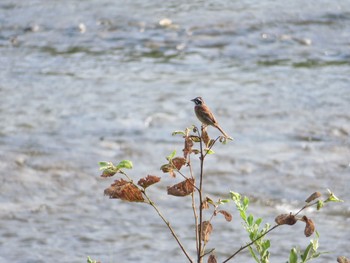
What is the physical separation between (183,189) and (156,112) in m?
4.43

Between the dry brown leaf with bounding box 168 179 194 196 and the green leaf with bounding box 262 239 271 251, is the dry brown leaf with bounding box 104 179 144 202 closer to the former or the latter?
the dry brown leaf with bounding box 168 179 194 196

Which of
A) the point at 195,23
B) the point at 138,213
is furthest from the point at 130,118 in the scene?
the point at 195,23

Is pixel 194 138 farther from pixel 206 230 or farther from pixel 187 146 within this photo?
pixel 206 230

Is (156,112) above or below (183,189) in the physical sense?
above

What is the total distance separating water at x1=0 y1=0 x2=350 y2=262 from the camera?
4.48 metres

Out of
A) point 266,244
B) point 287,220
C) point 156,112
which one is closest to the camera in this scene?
point 287,220

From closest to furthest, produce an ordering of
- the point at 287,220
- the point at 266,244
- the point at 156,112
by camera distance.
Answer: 1. the point at 287,220
2. the point at 266,244
3. the point at 156,112

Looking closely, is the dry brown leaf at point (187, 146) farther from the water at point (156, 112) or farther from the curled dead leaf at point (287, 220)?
the water at point (156, 112)

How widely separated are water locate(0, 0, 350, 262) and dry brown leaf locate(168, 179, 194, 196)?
7.70 feet

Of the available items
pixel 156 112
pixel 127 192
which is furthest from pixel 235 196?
pixel 156 112

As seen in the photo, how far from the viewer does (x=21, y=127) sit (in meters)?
6.02

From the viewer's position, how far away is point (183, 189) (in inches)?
70.6

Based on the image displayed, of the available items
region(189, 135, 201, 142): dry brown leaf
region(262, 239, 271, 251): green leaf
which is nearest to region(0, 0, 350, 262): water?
region(262, 239, 271, 251): green leaf

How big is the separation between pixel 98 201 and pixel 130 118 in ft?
4.48
